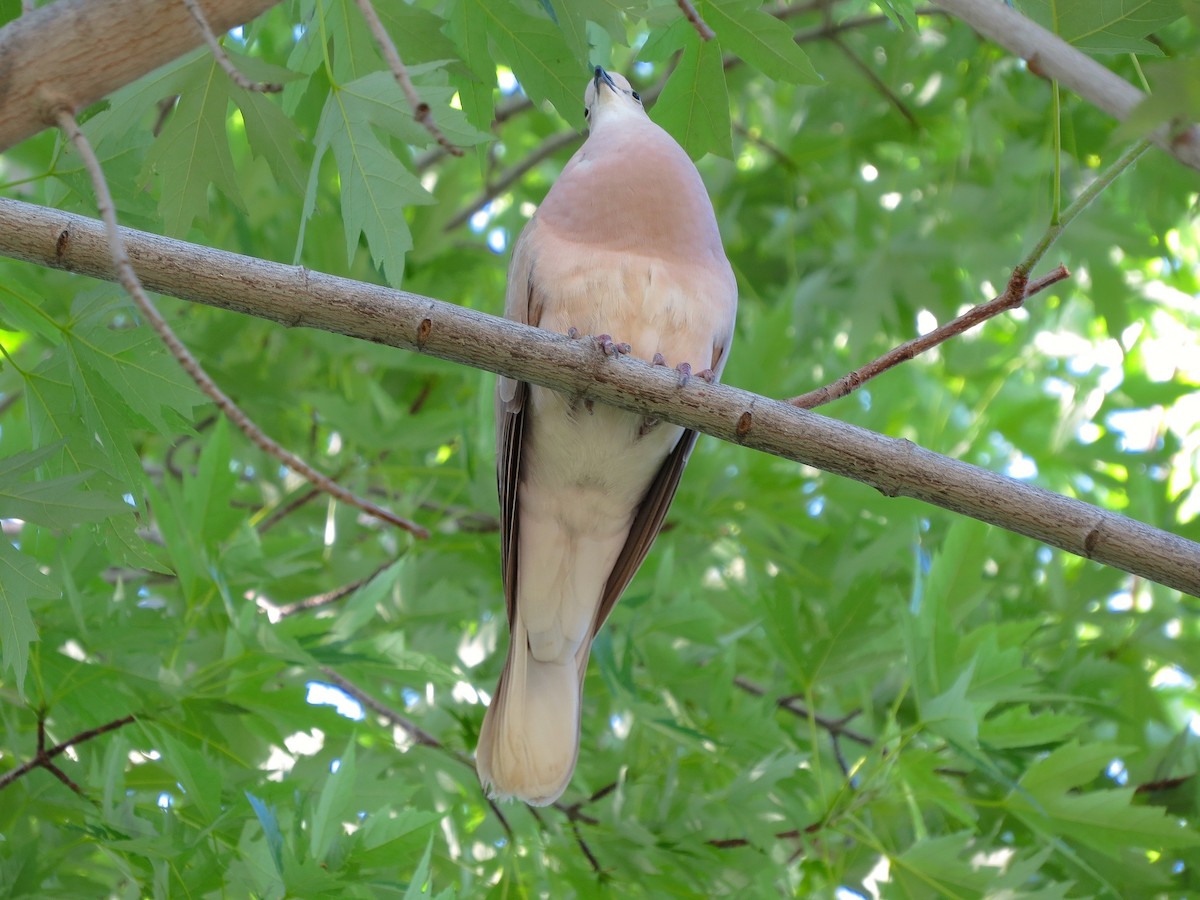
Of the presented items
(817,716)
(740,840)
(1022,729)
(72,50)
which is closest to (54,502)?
(72,50)

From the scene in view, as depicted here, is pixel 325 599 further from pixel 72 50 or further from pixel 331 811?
pixel 72 50

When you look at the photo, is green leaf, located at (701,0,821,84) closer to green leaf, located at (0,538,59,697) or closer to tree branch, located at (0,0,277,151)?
tree branch, located at (0,0,277,151)

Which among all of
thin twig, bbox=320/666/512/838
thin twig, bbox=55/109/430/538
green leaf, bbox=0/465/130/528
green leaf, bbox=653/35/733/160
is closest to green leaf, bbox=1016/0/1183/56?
green leaf, bbox=653/35/733/160

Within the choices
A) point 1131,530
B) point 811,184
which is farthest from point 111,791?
point 811,184

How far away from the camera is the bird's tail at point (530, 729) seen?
8.53 feet

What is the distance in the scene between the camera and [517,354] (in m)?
1.74

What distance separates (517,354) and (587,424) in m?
0.99

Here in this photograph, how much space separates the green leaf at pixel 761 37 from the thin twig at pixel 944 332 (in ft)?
1.73

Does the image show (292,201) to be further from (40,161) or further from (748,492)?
(748,492)

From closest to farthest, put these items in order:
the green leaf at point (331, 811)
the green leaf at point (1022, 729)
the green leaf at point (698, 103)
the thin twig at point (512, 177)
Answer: the green leaf at point (331, 811), the green leaf at point (698, 103), the green leaf at point (1022, 729), the thin twig at point (512, 177)

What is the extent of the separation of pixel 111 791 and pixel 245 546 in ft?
2.16

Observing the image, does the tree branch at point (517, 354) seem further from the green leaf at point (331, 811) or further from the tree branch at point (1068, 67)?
the green leaf at point (331, 811)

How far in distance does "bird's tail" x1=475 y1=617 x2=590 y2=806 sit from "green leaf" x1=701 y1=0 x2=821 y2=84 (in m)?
1.58

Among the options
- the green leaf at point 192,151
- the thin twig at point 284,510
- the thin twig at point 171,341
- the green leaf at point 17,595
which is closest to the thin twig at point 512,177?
the thin twig at point 284,510
